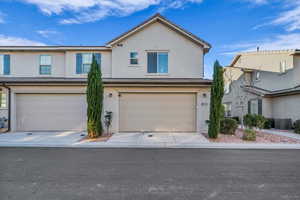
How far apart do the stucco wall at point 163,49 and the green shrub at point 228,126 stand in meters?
3.70

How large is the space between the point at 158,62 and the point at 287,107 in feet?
36.9

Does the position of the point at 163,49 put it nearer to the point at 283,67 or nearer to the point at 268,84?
the point at 268,84

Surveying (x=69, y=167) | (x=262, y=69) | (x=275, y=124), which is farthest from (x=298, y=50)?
(x=69, y=167)

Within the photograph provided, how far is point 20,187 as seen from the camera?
3980 mm

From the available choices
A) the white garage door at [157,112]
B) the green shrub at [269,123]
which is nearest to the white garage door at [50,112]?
the white garage door at [157,112]

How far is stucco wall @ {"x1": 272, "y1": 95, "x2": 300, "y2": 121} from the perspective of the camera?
12.9 meters

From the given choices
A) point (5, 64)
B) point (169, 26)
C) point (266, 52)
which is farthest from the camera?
point (266, 52)

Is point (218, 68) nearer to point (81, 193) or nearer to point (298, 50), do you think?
point (81, 193)

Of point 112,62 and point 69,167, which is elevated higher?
point 112,62

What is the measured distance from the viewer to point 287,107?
1366cm

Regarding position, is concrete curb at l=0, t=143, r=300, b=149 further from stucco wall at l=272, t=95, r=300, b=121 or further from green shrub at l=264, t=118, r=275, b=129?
green shrub at l=264, t=118, r=275, b=129

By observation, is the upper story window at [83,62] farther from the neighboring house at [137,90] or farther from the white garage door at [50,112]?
the white garage door at [50,112]

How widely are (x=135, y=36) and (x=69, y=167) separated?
987 centimetres

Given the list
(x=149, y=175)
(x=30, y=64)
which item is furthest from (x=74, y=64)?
(x=149, y=175)
